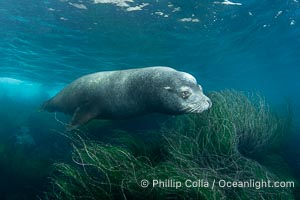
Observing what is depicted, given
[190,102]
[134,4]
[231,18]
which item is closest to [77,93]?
[190,102]

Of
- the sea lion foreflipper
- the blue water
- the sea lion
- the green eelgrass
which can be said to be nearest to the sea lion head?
the sea lion

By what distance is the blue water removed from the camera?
1306 cm

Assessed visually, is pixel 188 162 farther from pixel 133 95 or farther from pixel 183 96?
pixel 133 95

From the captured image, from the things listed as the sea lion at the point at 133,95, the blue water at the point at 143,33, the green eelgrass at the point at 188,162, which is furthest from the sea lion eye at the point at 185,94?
the blue water at the point at 143,33

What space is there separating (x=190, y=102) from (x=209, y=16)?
34.3ft

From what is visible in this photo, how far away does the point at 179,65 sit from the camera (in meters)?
25.7

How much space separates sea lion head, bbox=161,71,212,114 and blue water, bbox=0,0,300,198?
765 cm

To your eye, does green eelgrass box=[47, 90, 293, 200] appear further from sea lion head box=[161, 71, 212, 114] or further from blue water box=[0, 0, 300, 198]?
blue water box=[0, 0, 300, 198]

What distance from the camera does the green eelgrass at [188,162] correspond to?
3894 millimetres

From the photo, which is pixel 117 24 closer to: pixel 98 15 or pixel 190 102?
pixel 98 15

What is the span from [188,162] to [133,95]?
264cm

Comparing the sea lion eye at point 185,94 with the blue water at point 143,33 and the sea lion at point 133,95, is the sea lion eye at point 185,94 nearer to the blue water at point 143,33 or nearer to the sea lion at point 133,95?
the sea lion at point 133,95

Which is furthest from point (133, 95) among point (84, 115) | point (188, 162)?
point (188, 162)

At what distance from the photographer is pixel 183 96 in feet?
18.8
